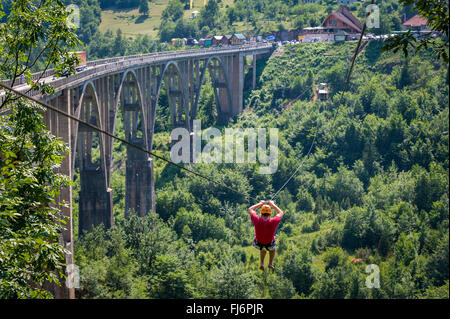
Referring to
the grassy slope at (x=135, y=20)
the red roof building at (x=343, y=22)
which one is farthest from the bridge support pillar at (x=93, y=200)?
the grassy slope at (x=135, y=20)

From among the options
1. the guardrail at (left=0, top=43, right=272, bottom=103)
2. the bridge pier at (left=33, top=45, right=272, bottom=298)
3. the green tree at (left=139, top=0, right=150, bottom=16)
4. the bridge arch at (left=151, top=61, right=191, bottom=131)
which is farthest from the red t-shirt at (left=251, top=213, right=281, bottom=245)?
the green tree at (left=139, top=0, right=150, bottom=16)

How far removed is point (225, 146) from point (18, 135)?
163ft

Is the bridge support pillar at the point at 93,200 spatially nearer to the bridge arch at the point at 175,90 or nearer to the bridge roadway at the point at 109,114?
the bridge roadway at the point at 109,114

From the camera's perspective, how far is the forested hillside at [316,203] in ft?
112

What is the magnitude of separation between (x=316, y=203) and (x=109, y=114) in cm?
2101

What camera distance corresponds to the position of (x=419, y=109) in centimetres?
6019

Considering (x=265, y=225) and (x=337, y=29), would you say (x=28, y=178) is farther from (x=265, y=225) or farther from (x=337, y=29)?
(x=337, y=29)

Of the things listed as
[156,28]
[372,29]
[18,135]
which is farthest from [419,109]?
[156,28]

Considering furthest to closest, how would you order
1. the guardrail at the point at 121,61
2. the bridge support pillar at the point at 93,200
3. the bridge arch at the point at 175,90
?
the bridge arch at the point at 175,90, the bridge support pillar at the point at 93,200, the guardrail at the point at 121,61

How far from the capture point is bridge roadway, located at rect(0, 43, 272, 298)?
101 ft

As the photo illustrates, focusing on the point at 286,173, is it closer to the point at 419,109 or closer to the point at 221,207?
the point at 221,207

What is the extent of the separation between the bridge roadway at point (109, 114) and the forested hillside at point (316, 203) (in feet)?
9.08

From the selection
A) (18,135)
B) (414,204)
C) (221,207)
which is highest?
(18,135)

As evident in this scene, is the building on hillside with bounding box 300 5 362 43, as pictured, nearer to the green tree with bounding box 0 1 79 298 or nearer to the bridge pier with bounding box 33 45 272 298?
the bridge pier with bounding box 33 45 272 298
